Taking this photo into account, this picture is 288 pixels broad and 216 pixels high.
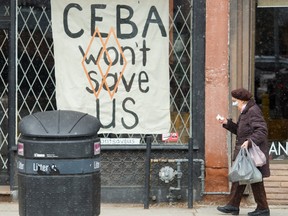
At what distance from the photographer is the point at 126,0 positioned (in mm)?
10633

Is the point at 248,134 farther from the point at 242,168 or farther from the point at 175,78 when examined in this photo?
the point at 175,78

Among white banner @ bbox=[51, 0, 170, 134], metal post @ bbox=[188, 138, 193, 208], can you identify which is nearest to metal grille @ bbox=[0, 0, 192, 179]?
white banner @ bbox=[51, 0, 170, 134]

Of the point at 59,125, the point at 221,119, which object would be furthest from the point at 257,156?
the point at 59,125

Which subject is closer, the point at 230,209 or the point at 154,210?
the point at 230,209

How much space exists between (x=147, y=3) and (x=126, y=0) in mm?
310

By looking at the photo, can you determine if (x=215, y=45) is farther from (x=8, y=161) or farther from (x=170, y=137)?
(x=8, y=161)

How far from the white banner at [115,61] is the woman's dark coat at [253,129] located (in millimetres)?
1485

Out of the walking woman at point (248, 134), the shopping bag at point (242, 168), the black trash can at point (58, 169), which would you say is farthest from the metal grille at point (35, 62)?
the black trash can at point (58, 169)

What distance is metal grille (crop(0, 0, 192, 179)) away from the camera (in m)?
10.6

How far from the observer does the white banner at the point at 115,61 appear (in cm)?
1062

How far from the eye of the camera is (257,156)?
9.17 m

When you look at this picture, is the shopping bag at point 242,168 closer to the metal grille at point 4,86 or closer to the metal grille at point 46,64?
the metal grille at point 46,64

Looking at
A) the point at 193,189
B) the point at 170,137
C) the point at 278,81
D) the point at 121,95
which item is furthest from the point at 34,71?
the point at 278,81

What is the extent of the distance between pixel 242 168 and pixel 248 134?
536 millimetres
